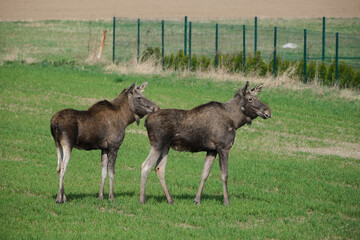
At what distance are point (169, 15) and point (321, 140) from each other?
63389mm

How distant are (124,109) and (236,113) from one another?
2.34 metres

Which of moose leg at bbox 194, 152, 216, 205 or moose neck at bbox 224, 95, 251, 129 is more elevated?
moose neck at bbox 224, 95, 251, 129

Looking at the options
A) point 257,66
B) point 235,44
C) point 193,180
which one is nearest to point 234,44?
point 235,44

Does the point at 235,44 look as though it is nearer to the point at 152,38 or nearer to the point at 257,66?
the point at 152,38

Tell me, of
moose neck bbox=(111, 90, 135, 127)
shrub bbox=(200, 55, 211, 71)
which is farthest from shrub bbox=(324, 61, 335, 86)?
moose neck bbox=(111, 90, 135, 127)

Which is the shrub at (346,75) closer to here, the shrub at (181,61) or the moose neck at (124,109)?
the shrub at (181,61)

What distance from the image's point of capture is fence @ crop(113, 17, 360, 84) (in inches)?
1465

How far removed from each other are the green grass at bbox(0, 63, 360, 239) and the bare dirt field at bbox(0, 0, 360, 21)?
5518cm

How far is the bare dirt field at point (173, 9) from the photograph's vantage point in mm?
83000

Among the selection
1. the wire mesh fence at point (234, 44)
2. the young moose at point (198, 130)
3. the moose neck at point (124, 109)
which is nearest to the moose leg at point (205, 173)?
the young moose at point (198, 130)

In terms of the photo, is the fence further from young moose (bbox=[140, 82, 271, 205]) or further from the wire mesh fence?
young moose (bbox=[140, 82, 271, 205])

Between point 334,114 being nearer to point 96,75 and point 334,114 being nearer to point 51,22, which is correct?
point 96,75

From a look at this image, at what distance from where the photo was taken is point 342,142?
21.9 meters

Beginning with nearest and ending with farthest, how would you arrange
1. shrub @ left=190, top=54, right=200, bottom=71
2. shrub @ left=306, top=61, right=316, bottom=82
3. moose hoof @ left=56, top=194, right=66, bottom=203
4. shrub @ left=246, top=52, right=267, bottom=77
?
moose hoof @ left=56, top=194, right=66, bottom=203, shrub @ left=306, top=61, right=316, bottom=82, shrub @ left=246, top=52, right=267, bottom=77, shrub @ left=190, top=54, right=200, bottom=71
